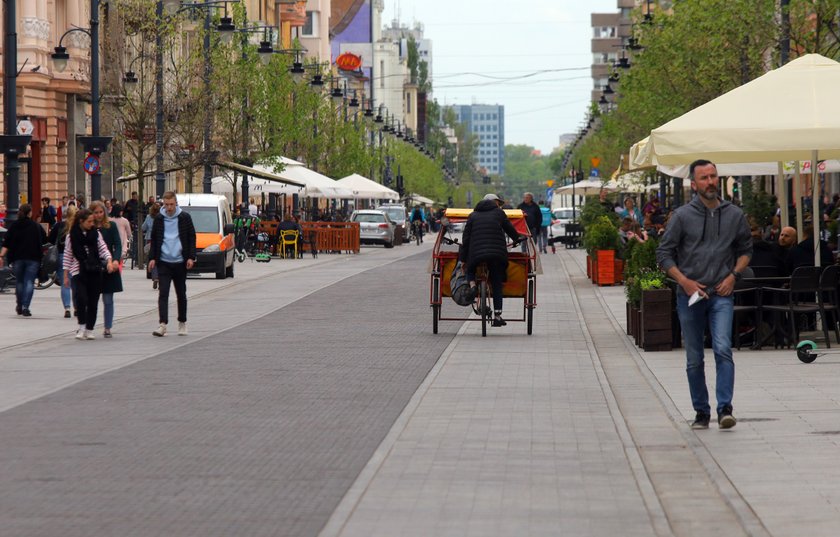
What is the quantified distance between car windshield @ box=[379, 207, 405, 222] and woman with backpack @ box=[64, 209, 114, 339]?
59088 mm

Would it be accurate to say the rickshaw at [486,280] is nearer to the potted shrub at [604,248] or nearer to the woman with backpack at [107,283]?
the woman with backpack at [107,283]

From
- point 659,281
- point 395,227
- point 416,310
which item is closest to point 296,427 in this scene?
point 659,281

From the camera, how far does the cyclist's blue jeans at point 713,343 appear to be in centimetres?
1168

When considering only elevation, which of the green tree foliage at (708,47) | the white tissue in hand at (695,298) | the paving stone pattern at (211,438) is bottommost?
the paving stone pattern at (211,438)

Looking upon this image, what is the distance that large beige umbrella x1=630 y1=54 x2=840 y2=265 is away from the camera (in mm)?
17219

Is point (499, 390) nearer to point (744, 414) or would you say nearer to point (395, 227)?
point (744, 414)

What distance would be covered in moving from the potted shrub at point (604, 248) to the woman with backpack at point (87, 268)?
44.5 ft

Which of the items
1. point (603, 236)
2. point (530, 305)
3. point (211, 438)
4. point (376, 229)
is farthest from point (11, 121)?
point (376, 229)

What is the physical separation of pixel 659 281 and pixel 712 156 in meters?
1.88

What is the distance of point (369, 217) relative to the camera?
66.6 meters

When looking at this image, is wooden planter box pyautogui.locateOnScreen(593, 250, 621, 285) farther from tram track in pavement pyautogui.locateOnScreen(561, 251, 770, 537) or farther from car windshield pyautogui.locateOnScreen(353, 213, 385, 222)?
car windshield pyautogui.locateOnScreen(353, 213, 385, 222)

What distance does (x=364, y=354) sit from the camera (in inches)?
699

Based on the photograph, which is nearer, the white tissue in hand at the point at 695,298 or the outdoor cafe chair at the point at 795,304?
the white tissue in hand at the point at 695,298

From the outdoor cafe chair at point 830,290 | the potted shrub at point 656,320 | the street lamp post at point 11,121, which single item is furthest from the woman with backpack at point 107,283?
the street lamp post at point 11,121
